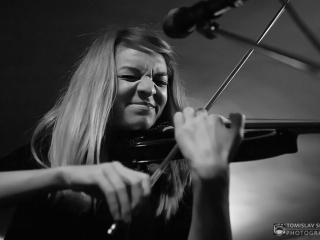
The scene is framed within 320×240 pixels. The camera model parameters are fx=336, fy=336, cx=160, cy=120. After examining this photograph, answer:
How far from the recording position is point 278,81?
4.55ft

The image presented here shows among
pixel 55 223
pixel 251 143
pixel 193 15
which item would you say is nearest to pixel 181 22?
pixel 193 15

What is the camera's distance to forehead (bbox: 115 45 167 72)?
81cm

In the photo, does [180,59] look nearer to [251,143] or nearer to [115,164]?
[251,143]

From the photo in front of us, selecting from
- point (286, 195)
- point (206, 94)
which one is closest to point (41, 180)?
point (206, 94)

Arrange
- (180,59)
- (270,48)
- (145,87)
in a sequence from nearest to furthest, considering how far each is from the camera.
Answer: (270,48)
(145,87)
(180,59)

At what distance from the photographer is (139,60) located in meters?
0.81

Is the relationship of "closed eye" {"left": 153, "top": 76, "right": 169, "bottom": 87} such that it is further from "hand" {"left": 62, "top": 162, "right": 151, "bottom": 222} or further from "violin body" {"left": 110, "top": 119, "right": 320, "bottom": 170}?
"hand" {"left": 62, "top": 162, "right": 151, "bottom": 222}

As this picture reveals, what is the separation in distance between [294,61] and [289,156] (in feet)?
4.62

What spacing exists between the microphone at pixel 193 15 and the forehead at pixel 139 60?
390mm

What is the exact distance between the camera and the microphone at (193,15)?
1.26 ft

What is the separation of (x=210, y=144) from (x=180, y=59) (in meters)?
0.89

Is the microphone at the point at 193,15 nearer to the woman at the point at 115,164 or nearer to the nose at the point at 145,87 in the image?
the woman at the point at 115,164

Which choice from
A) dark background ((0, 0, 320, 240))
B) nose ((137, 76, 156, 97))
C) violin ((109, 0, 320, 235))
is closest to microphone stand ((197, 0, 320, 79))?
violin ((109, 0, 320, 235))

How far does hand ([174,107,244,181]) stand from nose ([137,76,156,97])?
1.20 ft
